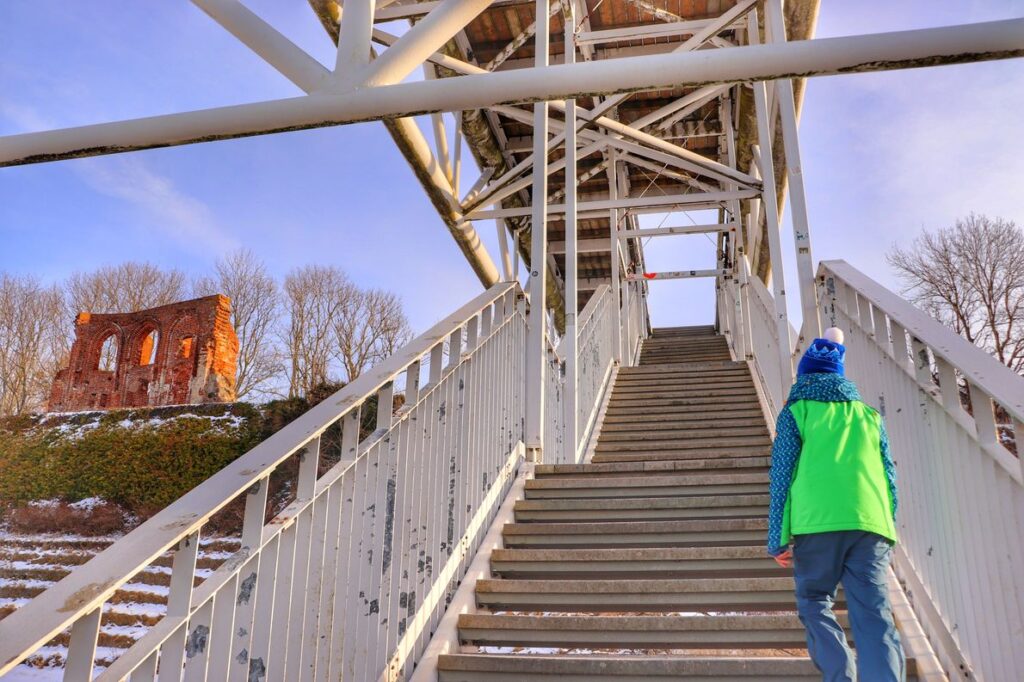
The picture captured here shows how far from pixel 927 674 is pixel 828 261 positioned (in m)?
2.29

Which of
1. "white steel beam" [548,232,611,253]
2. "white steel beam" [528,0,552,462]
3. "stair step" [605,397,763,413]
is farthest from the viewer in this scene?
"white steel beam" [548,232,611,253]

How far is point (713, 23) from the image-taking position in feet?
26.9

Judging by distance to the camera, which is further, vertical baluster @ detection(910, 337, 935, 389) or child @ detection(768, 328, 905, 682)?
vertical baluster @ detection(910, 337, 935, 389)

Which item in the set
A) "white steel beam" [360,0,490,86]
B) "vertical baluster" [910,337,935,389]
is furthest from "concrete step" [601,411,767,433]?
"white steel beam" [360,0,490,86]

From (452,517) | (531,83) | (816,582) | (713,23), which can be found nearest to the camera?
(816,582)

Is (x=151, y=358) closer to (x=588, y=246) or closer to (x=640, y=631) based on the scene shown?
(x=588, y=246)

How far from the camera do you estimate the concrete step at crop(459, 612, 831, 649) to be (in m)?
2.90

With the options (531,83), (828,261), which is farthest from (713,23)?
(531,83)

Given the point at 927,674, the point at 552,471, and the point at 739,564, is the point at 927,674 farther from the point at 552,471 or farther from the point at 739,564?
the point at 552,471

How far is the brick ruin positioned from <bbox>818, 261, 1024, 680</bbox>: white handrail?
26.5 meters

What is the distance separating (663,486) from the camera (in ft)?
14.3

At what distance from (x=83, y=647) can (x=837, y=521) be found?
6.86 ft

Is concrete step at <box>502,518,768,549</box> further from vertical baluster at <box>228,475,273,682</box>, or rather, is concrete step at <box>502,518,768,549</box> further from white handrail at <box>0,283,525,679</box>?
vertical baluster at <box>228,475,273,682</box>

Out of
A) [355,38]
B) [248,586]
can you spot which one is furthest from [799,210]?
[248,586]
